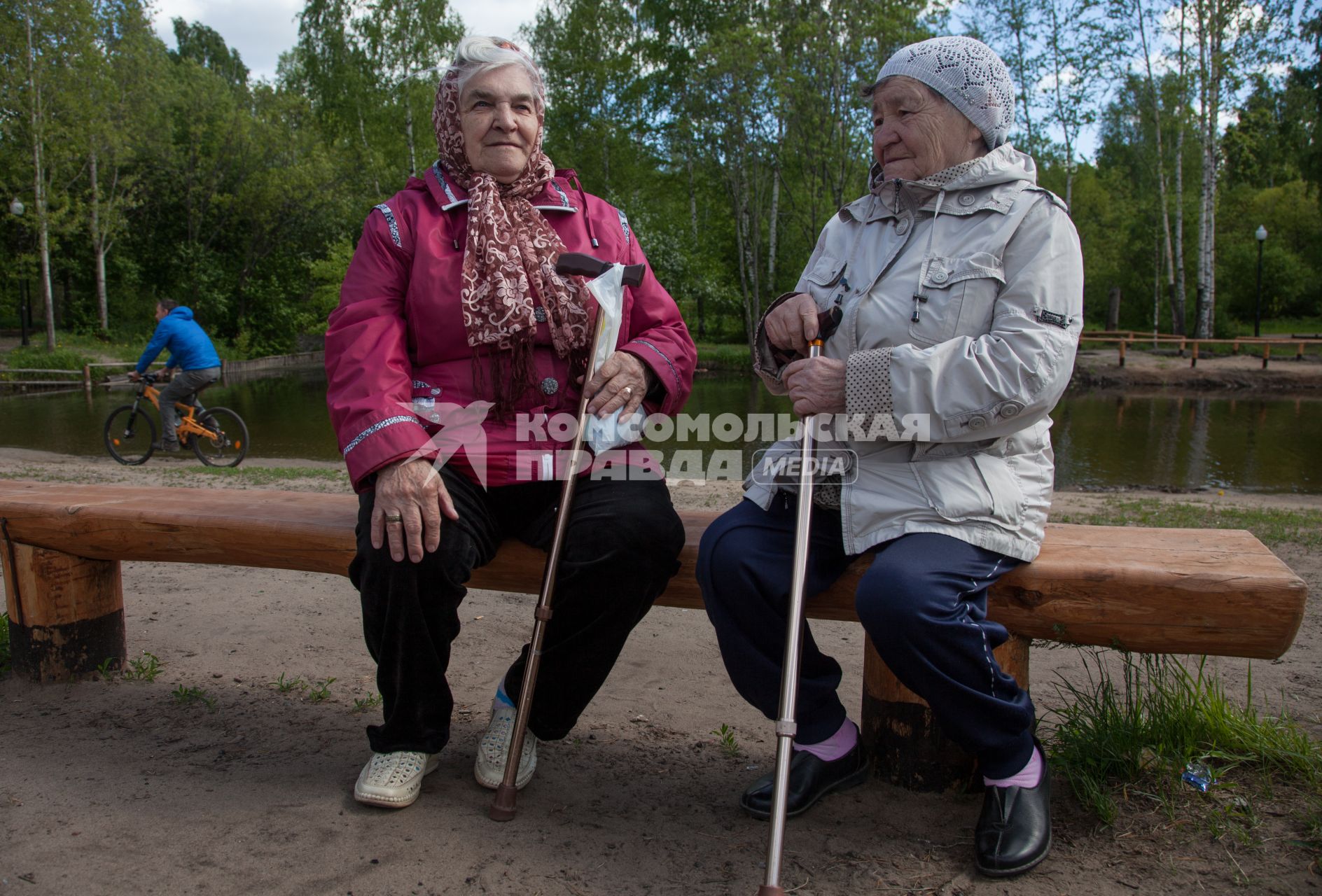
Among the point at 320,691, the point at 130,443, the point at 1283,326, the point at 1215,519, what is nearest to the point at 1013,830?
the point at 320,691

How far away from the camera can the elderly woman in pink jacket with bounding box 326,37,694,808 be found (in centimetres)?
220

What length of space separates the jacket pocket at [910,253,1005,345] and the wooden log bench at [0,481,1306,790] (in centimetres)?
52

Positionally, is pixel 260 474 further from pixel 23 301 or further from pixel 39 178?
pixel 23 301

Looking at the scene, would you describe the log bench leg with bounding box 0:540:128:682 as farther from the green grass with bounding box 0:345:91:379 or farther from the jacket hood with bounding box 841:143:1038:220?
the green grass with bounding box 0:345:91:379

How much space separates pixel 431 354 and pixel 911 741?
1.48 metres

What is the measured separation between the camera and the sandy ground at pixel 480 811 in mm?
1932

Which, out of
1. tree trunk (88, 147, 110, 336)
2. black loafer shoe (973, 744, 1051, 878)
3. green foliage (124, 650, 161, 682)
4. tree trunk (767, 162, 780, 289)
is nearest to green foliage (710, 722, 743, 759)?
black loafer shoe (973, 744, 1051, 878)

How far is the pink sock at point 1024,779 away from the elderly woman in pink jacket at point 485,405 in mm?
828

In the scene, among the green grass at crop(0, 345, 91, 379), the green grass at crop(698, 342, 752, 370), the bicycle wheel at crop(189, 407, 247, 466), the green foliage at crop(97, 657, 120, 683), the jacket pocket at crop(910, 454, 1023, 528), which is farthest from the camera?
the green grass at crop(698, 342, 752, 370)

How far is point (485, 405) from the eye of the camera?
2.44 metres

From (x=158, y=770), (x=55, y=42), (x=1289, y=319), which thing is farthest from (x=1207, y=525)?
(x=1289, y=319)

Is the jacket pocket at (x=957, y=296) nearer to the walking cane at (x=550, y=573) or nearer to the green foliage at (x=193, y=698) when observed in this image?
the walking cane at (x=550, y=573)

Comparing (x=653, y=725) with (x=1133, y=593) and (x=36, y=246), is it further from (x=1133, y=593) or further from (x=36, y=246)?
(x=36, y=246)

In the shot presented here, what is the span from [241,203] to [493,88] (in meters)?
30.9
